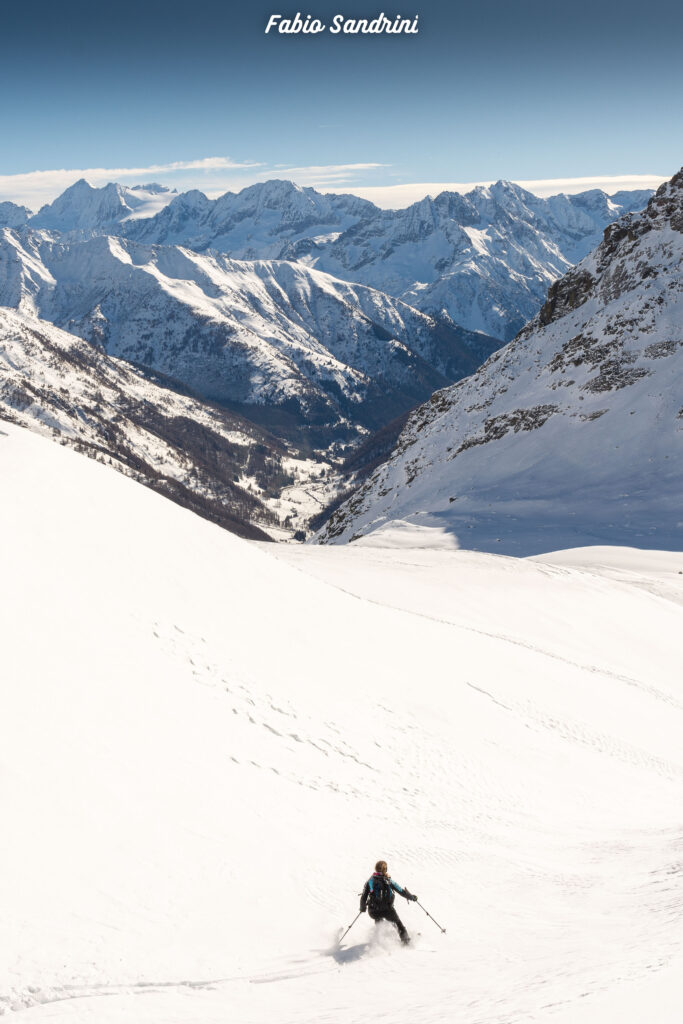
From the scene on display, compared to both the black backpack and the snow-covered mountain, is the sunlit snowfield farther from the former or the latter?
the snow-covered mountain

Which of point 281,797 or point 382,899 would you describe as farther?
point 281,797

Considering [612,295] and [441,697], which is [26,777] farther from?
[612,295]

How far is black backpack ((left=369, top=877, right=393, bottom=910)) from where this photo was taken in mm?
10815

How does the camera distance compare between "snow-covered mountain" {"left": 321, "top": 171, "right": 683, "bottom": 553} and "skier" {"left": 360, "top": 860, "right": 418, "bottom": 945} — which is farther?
"snow-covered mountain" {"left": 321, "top": 171, "right": 683, "bottom": 553}

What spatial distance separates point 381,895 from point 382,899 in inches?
2.3

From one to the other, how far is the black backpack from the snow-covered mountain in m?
46.7

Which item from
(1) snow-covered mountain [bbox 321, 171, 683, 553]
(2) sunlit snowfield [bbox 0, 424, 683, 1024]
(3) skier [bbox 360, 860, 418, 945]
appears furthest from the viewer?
(1) snow-covered mountain [bbox 321, 171, 683, 553]

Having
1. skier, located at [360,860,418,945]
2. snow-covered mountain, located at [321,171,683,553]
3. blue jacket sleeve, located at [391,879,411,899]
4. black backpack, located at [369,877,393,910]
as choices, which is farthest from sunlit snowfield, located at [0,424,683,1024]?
snow-covered mountain, located at [321,171,683,553]

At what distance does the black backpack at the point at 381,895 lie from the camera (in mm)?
10815

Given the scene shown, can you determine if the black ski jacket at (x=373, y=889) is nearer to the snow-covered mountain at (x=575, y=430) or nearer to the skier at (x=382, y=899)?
the skier at (x=382, y=899)

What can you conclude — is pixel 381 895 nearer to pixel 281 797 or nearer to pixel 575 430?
pixel 281 797

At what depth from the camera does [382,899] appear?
1083cm

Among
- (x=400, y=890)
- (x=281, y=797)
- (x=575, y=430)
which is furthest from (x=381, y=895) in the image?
(x=575, y=430)

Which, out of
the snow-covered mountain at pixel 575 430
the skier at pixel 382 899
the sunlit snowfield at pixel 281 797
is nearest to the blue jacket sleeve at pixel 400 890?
the skier at pixel 382 899
